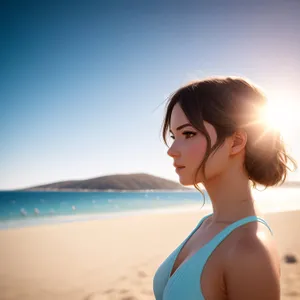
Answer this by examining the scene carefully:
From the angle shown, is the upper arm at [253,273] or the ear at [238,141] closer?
the upper arm at [253,273]

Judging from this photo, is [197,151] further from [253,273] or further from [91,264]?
[91,264]

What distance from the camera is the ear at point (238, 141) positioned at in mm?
1210

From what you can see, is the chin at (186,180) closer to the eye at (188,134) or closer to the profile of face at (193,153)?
the profile of face at (193,153)

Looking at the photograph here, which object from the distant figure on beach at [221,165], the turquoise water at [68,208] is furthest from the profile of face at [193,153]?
the turquoise water at [68,208]

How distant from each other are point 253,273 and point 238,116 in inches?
26.4

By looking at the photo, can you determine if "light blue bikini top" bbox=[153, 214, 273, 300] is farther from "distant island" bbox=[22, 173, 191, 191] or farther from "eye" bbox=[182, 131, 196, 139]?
"distant island" bbox=[22, 173, 191, 191]

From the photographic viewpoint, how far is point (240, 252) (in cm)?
95

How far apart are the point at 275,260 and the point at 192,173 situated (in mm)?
487

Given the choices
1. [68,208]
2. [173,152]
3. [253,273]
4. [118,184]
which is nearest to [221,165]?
[173,152]

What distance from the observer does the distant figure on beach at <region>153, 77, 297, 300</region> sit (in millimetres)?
1049

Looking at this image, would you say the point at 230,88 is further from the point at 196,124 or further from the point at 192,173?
the point at 192,173

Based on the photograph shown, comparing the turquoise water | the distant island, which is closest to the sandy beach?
the turquoise water

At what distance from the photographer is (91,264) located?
275 inches

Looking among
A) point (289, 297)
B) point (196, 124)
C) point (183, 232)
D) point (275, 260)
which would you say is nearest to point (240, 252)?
point (275, 260)
